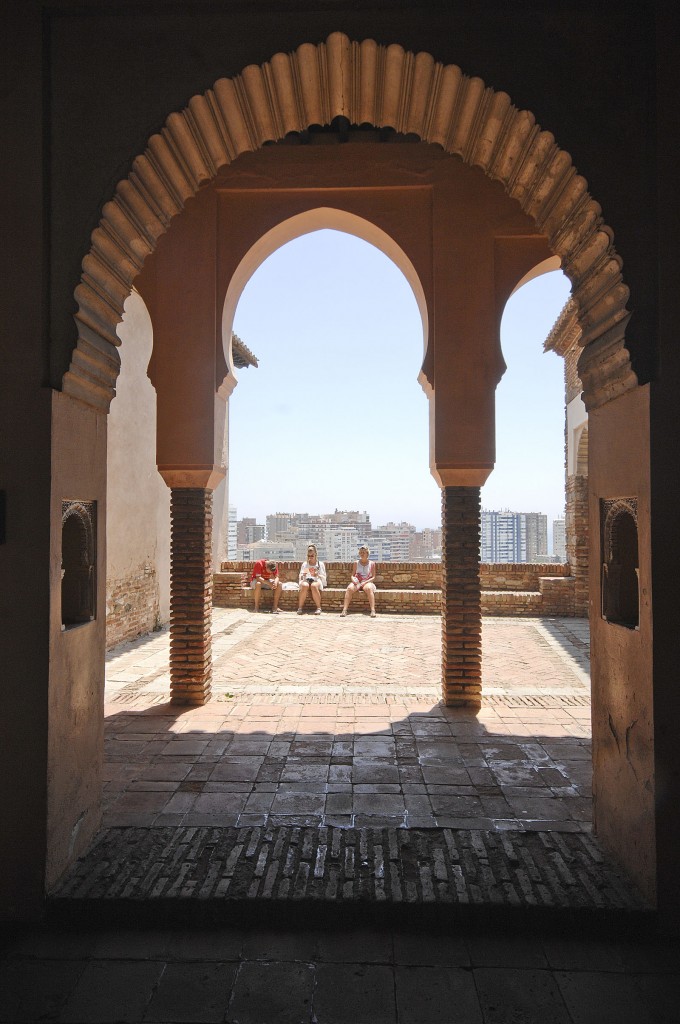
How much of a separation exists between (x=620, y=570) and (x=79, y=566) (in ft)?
9.47

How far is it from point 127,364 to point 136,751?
651 centimetres

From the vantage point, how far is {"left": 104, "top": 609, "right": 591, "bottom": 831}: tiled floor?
382 centimetres

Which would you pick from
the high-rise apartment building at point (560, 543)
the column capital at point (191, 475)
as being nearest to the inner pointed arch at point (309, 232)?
the column capital at point (191, 475)

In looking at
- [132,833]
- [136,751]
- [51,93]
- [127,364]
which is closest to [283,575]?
[127,364]

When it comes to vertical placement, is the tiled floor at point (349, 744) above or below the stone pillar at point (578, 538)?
below

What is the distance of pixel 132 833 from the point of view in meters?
3.49

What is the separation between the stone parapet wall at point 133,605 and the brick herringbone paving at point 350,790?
4.90ft

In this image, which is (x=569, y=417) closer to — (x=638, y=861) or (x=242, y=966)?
(x=638, y=861)

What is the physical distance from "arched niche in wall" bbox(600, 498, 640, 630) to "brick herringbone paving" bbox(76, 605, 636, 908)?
1268 mm

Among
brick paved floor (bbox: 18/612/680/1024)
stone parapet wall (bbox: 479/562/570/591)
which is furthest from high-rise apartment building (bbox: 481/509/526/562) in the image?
brick paved floor (bbox: 18/612/680/1024)

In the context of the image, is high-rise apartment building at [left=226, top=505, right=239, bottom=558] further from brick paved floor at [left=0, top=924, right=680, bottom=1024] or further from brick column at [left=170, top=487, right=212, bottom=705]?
brick paved floor at [left=0, top=924, right=680, bottom=1024]

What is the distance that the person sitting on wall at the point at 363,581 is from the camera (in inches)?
474

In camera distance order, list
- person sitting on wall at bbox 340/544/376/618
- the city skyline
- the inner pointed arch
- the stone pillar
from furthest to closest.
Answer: the city skyline < the stone pillar < person sitting on wall at bbox 340/544/376/618 < the inner pointed arch

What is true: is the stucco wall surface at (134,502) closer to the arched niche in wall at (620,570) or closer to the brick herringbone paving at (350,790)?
the brick herringbone paving at (350,790)
